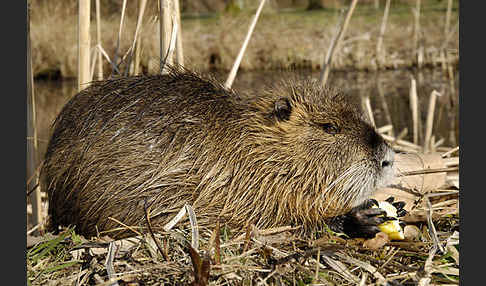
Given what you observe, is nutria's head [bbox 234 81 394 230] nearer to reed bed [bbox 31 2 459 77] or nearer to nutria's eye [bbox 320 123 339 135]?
nutria's eye [bbox 320 123 339 135]

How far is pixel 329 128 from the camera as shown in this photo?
8.70ft

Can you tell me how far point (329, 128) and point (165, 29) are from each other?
1.07m

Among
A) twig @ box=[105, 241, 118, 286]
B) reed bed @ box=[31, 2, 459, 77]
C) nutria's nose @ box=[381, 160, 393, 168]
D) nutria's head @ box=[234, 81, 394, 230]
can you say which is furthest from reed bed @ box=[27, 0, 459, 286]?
reed bed @ box=[31, 2, 459, 77]

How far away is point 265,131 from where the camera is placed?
2666mm

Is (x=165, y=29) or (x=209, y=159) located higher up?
(x=165, y=29)

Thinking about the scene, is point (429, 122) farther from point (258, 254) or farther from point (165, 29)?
point (258, 254)

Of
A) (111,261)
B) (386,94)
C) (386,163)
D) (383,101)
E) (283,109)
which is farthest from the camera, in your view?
(386,94)

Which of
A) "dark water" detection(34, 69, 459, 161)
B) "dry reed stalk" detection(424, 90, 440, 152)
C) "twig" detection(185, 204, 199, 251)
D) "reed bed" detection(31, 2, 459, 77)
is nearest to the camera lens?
"twig" detection(185, 204, 199, 251)

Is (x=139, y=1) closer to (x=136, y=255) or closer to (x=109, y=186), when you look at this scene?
(x=109, y=186)

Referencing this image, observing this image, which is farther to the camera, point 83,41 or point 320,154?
point 83,41

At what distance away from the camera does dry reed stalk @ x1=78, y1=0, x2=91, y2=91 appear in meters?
3.09

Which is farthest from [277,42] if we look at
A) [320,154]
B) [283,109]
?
[320,154]

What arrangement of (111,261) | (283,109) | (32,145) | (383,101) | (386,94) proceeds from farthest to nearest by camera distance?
(386,94)
(383,101)
(32,145)
(283,109)
(111,261)

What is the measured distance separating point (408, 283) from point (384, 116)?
5.39m
